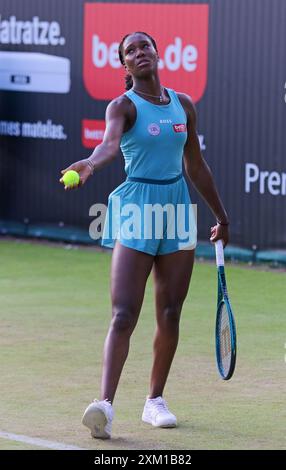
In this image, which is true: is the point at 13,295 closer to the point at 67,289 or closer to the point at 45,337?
the point at 67,289

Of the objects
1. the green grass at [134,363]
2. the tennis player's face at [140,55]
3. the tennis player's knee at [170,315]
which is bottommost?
the green grass at [134,363]

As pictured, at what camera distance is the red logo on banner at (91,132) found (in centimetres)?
1384

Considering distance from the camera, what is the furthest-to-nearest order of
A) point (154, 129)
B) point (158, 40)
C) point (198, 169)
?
point (158, 40), point (198, 169), point (154, 129)

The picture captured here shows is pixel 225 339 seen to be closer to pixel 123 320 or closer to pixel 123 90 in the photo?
pixel 123 320

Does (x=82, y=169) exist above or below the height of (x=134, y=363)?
above

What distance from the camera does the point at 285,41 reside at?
40.8 feet

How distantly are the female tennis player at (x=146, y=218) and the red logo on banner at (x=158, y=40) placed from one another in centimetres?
646

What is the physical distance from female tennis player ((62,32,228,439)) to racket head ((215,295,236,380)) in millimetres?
246

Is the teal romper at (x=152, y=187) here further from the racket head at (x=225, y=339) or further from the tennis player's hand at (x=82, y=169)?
the tennis player's hand at (x=82, y=169)

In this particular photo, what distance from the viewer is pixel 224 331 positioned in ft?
22.1

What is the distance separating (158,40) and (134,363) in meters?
5.73

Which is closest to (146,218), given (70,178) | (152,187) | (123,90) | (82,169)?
(152,187)

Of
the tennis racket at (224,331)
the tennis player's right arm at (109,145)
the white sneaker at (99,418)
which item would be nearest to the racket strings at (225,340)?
the tennis racket at (224,331)

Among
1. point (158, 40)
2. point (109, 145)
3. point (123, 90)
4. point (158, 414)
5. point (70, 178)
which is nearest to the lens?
point (70, 178)
